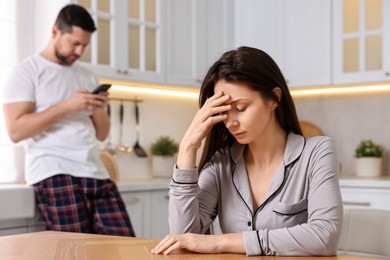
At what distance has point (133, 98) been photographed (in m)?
4.50

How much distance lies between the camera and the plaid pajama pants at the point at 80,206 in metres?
2.91

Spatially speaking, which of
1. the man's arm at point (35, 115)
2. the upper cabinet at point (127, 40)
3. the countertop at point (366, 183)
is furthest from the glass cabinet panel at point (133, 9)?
the countertop at point (366, 183)

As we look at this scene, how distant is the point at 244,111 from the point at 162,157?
9.16 feet

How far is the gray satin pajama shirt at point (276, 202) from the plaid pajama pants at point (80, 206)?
1138 mm

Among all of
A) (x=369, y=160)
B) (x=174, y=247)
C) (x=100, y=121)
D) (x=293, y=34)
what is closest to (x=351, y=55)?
(x=293, y=34)

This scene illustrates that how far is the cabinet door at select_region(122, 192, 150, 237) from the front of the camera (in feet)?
12.4

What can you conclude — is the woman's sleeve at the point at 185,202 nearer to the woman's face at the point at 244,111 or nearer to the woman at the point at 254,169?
the woman at the point at 254,169

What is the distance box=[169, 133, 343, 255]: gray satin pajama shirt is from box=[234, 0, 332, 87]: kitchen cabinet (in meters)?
2.59

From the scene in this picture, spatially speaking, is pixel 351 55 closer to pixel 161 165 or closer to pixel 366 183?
pixel 366 183

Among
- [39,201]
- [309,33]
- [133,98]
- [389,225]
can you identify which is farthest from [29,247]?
[309,33]

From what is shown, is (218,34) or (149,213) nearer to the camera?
(149,213)

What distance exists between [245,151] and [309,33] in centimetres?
267

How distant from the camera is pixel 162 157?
14.9 ft

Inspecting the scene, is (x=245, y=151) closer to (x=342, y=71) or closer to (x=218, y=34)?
(x=342, y=71)
